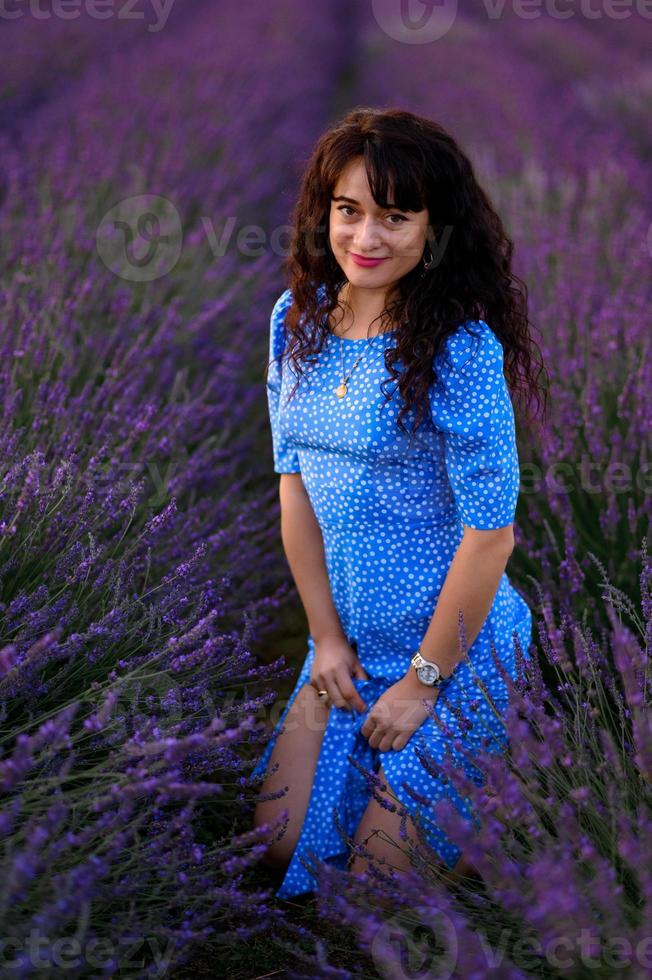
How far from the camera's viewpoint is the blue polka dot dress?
1697mm

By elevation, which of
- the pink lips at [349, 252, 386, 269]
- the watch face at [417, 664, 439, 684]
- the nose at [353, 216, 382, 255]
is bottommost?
the watch face at [417, 664, 439, 684]

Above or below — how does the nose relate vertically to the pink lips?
above

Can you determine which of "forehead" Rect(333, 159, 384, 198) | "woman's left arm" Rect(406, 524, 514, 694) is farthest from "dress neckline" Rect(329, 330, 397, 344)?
"woman's left arm" Rect(406, 524, 514, 694)

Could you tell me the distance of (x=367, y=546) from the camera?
1909 millimetres

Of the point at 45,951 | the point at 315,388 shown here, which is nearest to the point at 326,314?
the point at 315,388

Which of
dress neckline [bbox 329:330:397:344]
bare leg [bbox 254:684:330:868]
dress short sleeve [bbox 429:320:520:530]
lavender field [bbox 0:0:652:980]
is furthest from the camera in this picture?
bare leg [bbox 254:684:330:868]

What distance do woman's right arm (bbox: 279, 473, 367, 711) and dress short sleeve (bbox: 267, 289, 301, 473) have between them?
0.03 m

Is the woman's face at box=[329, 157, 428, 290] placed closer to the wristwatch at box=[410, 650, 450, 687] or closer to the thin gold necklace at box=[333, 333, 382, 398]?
the thin gold necklace at box=[333, 333, 382, 398]

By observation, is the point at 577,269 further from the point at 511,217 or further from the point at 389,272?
the point at 389,272

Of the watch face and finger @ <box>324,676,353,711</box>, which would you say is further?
finger @ <box>324,676,353,711</box>

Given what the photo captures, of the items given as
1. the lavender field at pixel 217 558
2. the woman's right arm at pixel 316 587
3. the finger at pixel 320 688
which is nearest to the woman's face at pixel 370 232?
the woman's right arm at pixel 316 587

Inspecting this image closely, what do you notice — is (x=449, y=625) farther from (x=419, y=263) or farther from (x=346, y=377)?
(x=419, y=263)

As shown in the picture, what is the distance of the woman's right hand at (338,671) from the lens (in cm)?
195

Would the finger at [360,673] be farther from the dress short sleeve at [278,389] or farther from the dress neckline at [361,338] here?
the dress neckline at [361,338]
